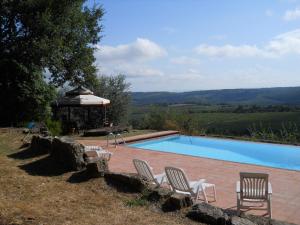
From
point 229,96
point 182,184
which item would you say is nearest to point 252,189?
point 182,184

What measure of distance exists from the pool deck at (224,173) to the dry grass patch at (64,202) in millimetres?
2341

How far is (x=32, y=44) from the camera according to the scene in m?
17.5

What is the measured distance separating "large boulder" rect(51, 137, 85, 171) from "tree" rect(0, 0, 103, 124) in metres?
9.03

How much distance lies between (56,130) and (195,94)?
121412mm

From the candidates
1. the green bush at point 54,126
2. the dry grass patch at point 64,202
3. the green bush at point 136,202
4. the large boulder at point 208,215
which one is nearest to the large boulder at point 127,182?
the dry grass patch at point 64,202

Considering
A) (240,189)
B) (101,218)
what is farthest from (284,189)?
(101,218)

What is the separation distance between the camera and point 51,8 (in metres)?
18.4

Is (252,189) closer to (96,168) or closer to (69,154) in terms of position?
(96,168)

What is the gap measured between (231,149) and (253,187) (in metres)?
10.4

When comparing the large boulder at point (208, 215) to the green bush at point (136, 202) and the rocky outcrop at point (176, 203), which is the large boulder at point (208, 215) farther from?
the green bush at point (136, 202)

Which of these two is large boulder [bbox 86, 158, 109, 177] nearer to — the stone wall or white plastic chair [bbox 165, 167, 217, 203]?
the stone wall

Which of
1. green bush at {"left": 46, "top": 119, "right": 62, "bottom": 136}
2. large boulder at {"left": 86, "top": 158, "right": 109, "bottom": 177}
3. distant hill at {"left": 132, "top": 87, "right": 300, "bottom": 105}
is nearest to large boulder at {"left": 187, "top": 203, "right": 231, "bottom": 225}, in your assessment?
large boulder at {"left": 86, "top": 158, "right": 109, "bottom": 177}

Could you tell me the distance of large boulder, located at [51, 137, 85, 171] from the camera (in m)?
7.90

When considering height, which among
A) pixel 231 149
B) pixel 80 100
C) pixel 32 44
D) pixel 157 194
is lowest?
pixel 231 149
